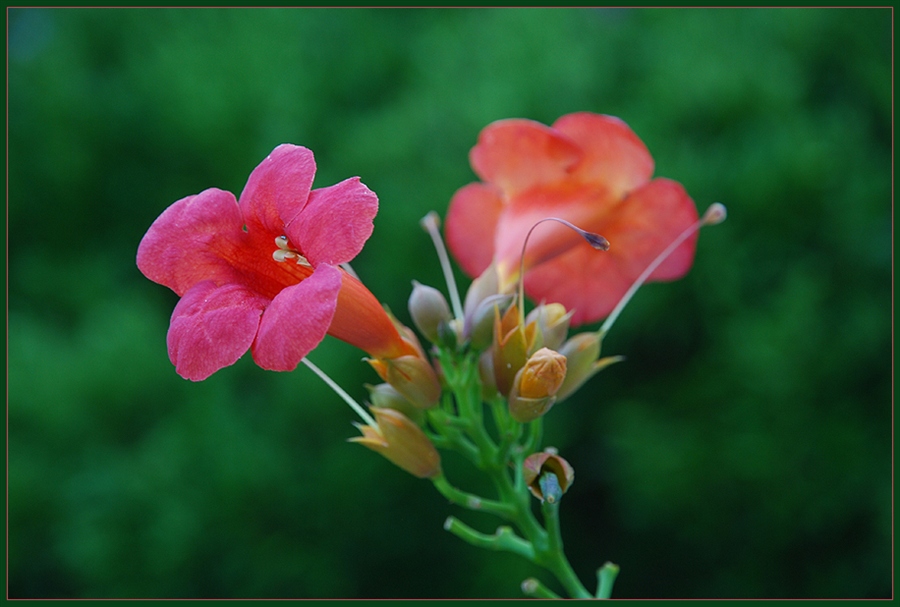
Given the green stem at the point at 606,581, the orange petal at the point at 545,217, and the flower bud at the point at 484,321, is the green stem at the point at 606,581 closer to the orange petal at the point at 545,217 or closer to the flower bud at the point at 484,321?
the flower bud at the point at 484,321

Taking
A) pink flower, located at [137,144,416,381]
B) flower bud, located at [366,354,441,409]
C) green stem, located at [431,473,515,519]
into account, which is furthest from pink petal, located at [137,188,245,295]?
green stem, located at [431,473,515,519]

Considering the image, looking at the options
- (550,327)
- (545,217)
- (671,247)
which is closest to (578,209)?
(545,217)

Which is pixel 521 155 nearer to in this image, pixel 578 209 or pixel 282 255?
pixel 578 209

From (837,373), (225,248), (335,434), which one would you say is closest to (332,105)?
(335,434)

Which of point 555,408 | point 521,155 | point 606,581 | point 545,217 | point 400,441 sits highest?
point 521,155

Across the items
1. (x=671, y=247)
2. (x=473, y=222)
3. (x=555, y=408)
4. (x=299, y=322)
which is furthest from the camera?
(x=555, y=408)

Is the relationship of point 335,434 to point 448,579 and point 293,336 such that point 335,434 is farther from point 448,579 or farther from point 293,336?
point 293,336
